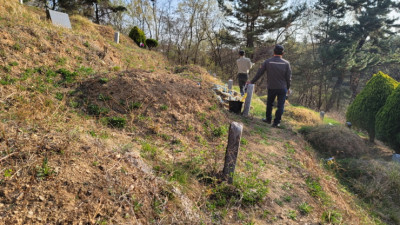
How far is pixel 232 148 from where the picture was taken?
299 cm

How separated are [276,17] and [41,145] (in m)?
21.2

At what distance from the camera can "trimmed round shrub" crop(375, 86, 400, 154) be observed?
6695mm

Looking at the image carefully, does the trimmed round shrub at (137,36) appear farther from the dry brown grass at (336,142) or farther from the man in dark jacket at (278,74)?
the dry brown grass at (336,142)

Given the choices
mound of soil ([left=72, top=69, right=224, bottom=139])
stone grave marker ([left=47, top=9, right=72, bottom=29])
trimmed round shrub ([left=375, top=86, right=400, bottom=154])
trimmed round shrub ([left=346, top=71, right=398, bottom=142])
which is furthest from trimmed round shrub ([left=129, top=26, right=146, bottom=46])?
trimmed round shrub ([left=375, top=86, right=400, bottom=154])

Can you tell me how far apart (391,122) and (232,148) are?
6699 mm

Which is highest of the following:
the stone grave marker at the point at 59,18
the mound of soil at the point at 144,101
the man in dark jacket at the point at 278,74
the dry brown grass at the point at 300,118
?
the stone grave marker at the point at 59,18

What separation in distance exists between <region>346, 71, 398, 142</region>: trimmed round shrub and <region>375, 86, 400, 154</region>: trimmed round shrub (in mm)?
546

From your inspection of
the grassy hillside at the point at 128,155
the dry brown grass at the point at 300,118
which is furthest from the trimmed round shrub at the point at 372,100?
the grassy hillside at the point at 128,155

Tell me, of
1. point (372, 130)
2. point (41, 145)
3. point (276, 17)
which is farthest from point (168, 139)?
point (276, 17)

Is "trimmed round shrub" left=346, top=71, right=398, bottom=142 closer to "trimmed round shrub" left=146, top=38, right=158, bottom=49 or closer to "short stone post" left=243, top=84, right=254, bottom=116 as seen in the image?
"short stone post" left=243, top=84, right=254, bottom=116

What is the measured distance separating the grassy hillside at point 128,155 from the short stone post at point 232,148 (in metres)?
0.16

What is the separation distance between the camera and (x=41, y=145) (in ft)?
7.74

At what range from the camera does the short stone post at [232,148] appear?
2.96 metres

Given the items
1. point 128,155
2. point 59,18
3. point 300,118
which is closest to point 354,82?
point 300,118
